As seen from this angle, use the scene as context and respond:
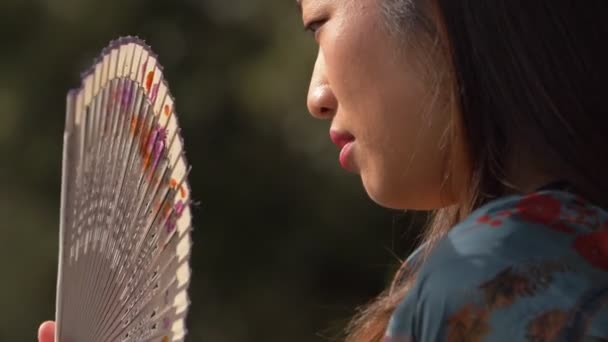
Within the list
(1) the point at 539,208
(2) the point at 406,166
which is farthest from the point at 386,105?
(1) the point at 539,208

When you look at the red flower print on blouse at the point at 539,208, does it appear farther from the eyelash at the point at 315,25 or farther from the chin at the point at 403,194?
the eyelash at the point at 315,25

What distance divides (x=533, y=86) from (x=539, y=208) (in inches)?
4.8

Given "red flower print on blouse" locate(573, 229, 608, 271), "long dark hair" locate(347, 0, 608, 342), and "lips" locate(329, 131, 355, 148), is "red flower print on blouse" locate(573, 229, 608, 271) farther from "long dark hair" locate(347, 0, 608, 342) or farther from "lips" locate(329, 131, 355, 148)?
"lips" locate(329, 131, 355, 148)

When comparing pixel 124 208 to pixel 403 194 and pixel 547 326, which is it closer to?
pixel 403 194

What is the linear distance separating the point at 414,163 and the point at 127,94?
34cm

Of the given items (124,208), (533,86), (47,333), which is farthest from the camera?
(47,333)

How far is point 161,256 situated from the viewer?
1231 mm

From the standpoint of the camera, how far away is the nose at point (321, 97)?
126 cm

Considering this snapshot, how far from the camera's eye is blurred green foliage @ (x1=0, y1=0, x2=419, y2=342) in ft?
13.3

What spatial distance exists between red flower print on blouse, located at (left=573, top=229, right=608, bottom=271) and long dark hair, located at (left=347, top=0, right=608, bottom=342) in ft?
0.26

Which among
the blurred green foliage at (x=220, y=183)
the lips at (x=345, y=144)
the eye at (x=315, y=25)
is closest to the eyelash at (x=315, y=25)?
the eye at (x=315, y=25)

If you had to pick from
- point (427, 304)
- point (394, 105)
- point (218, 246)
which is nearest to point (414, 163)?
point (394, 105)

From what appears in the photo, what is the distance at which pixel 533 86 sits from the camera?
1107 millimetres

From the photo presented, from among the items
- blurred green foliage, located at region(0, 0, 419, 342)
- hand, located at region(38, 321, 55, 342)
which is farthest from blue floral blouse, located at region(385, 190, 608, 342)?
blurred green foliage, located at region(0, 0, 419, 342)
